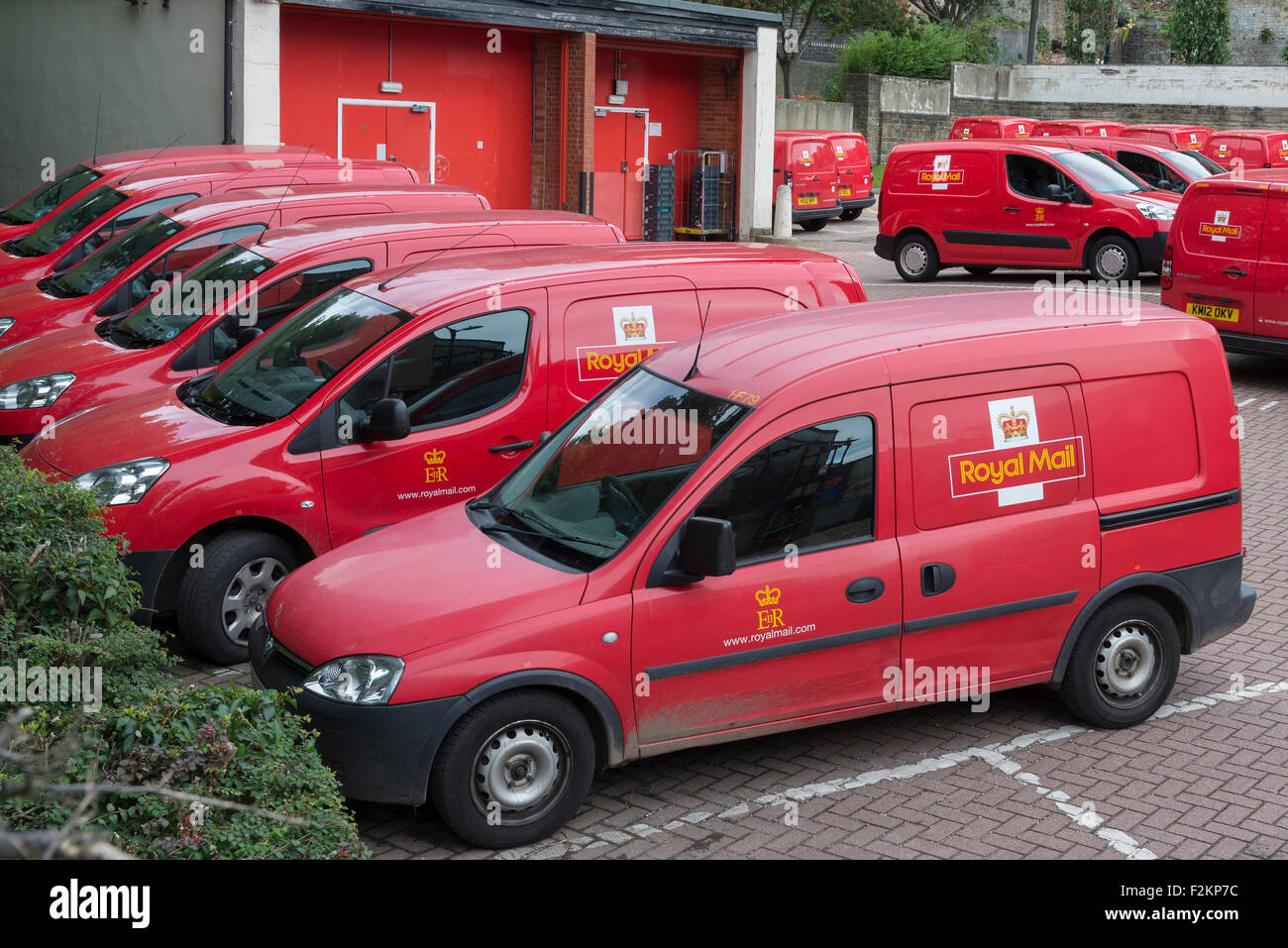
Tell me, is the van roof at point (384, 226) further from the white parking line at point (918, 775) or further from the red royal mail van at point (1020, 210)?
the red royal mail van at point (1020, 210)

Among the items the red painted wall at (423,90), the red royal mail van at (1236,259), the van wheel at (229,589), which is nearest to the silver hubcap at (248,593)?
the van wheel at (229,589)

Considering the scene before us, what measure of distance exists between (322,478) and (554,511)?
6.14ft

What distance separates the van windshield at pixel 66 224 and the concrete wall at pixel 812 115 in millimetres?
26421

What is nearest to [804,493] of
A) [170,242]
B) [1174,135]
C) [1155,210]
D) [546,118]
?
[170,242]

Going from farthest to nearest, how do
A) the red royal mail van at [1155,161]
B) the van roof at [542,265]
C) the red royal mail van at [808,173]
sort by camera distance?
1. the red royal mail van at [808,173]
2. the red royal mail van at [1155,161]
3. the van roof at [542,265]

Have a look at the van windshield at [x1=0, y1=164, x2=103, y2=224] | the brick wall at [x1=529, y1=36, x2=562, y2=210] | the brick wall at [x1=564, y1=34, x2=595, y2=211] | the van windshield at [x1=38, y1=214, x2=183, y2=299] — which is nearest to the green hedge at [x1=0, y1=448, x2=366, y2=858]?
the van windshield at [x1=38, y1=214, x2=183, y2=299]

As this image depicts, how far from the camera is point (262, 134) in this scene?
19797mm

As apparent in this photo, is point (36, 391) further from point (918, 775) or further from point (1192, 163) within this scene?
point (1192, 163)

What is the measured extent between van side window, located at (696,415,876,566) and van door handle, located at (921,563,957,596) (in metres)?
0.29

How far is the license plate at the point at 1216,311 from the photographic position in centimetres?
1370

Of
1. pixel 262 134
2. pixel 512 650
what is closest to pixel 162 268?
pixel 512 650

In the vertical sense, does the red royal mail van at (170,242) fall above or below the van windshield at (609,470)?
above

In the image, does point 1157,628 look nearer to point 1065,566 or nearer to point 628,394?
point 1065,566
